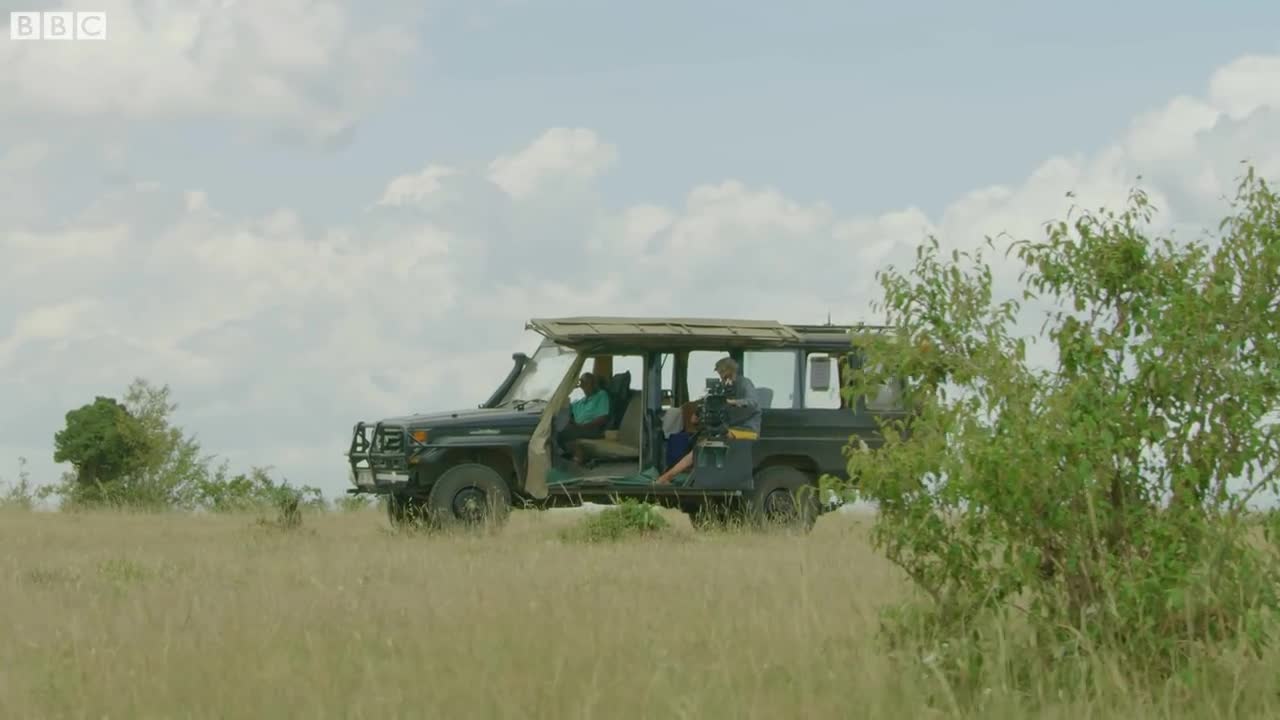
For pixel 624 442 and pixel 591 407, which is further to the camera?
pixel 624 442

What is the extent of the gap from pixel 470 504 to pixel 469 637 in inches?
310

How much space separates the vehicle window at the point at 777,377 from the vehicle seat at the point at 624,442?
50.8 inches

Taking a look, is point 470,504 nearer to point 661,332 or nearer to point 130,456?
point 661,332

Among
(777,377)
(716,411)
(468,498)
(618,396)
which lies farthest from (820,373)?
(468,498)

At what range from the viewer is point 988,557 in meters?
6.82

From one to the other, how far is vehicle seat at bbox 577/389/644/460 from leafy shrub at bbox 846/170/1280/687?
9.27 m

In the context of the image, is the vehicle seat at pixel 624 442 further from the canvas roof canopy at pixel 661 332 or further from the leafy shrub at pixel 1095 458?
the leafy shrub at pixel 1095 458

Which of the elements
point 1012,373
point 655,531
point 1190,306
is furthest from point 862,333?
point 655,531

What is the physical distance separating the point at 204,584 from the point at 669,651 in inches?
180

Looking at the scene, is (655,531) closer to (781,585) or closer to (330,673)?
(781,585)

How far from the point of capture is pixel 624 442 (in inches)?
645

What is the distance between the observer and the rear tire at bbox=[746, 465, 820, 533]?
16.7 m

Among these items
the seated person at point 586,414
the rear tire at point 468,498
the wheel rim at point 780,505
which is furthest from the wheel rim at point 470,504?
the wheel rim at point 780,505

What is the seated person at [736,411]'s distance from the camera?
16.1 meters
